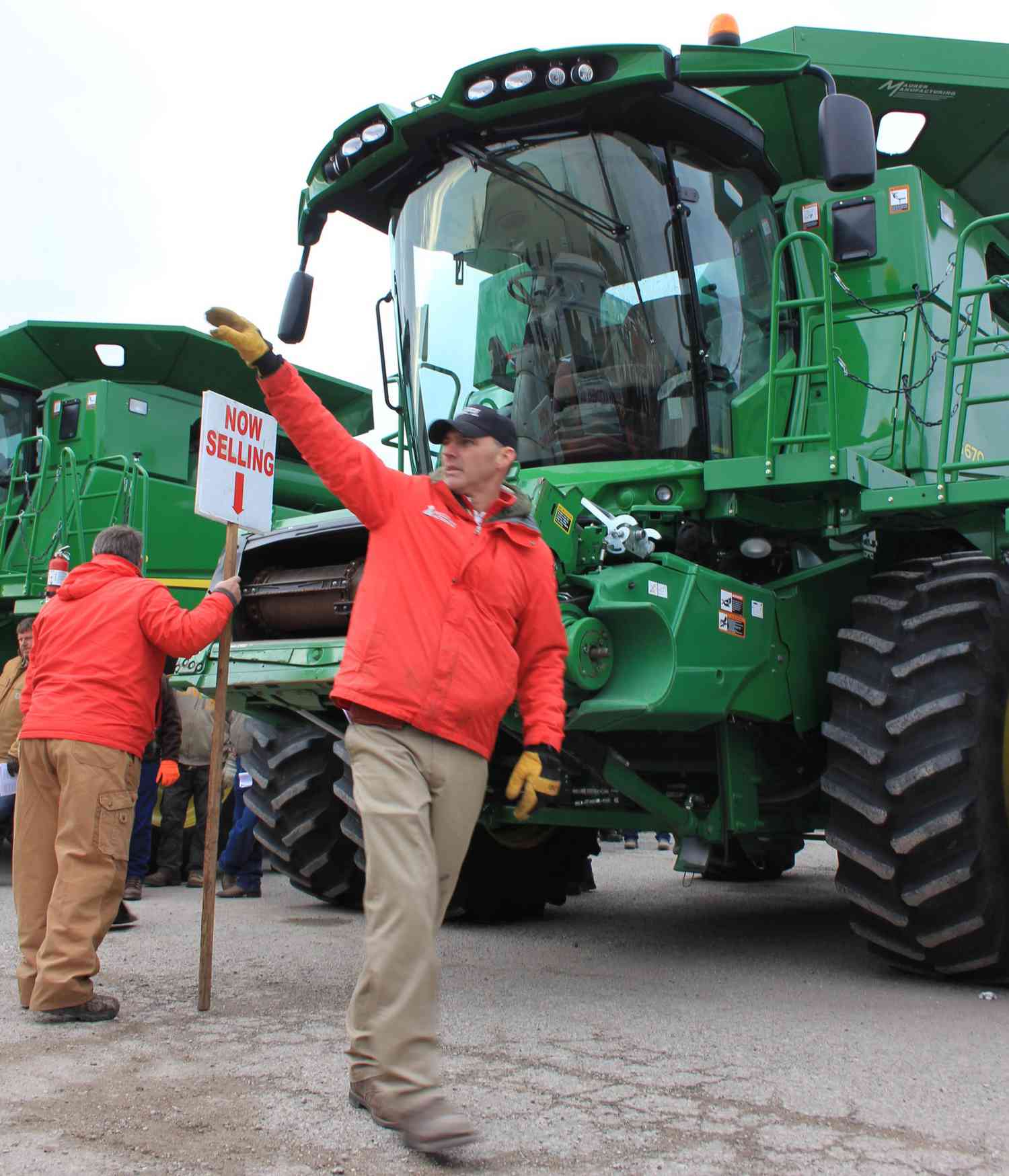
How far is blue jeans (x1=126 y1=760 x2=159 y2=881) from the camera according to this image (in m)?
7.42

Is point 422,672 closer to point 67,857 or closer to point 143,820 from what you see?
point 67,857

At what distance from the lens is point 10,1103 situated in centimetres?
314

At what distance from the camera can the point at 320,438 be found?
337 centimetres

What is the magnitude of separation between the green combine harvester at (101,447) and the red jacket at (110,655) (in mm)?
4786

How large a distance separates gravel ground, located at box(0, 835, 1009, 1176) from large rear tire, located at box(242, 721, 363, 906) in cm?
42

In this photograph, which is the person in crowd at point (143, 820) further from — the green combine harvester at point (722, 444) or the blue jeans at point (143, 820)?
the green combine harvester at point (722, 444)

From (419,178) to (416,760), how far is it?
323 centimetres

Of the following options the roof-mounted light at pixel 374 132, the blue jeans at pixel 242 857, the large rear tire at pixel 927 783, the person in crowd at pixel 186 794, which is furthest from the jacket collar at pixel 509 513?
the person in crowd at pixel 186 794

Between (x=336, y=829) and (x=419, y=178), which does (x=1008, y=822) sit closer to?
(x=336, y=829)

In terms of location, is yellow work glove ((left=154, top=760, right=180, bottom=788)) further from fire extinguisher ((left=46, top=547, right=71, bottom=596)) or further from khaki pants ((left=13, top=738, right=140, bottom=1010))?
fire extinguisher ((left=46, top=547, right=71, bottom=596))

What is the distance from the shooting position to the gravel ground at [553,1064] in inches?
111

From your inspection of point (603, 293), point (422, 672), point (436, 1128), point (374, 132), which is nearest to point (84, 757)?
point (422, 672)

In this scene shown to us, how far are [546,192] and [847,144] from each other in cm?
129

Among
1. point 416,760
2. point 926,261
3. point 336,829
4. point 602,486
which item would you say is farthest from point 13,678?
point 926,261
